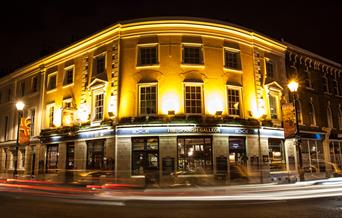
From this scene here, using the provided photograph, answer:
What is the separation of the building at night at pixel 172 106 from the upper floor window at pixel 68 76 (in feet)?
0.31

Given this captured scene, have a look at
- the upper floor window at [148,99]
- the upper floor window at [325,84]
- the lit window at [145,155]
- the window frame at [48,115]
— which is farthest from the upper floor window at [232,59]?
the window frame at [48,115]

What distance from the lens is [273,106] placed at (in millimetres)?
24391

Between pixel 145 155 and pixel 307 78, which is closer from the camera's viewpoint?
pixel 145 155

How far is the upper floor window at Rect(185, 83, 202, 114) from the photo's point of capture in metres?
20.8

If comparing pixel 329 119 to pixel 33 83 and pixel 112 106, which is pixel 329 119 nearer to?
pixel 112 106

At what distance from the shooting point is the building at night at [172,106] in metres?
20.0

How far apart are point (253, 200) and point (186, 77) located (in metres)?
11.5

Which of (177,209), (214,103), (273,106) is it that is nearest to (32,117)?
(214,103)

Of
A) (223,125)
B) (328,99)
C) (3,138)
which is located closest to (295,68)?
(328,99)

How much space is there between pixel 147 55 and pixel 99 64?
4306 millimetres

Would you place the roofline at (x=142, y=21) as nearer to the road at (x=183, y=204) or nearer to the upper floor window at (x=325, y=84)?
the upper floor window at (x=325, y=84)

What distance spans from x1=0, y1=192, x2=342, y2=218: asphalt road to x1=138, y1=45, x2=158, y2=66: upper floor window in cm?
1199

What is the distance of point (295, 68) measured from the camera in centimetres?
2731

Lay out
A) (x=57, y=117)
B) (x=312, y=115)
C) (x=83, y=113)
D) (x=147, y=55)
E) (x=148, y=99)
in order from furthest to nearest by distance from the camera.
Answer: (x=312, y=115), (x=57, y=117), (x=83, y=113), (x=147, y=55), (x=148, y=99)
